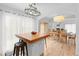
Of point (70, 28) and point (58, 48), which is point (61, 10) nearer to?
point (70, 28)

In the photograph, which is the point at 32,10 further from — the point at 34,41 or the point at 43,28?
the point at 34,41

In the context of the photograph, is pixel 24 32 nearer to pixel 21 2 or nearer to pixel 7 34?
pixel 7 34

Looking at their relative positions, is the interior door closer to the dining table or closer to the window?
the dining table

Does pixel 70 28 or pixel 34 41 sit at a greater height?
pixel 70 28

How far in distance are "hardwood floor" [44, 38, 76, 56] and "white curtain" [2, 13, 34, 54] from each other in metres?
0.32

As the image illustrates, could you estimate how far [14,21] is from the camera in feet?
5.59

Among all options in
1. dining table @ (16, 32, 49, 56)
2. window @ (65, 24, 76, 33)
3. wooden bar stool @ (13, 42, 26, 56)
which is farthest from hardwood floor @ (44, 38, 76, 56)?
wooden bar stool @ (13, 42, 26, 56)

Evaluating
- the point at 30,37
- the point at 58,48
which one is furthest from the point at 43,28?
the point at 58,48

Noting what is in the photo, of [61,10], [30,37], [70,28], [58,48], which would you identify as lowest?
[58,48]

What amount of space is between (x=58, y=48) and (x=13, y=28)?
0.65 meters

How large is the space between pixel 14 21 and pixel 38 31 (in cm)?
34

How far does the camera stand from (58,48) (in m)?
1.72

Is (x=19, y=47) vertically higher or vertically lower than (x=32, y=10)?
lower

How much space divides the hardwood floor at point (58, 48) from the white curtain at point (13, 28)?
1.04 feet
